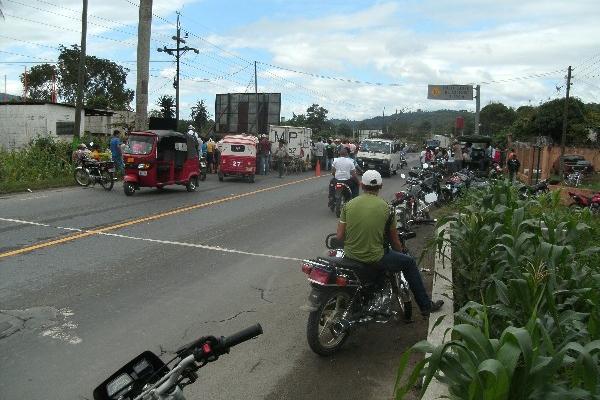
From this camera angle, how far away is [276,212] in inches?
578

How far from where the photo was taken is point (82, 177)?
18.5 m

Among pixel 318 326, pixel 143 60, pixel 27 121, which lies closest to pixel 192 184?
pixel 143 60

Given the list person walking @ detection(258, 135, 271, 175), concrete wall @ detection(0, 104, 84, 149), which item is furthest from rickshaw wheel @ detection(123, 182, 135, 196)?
concrete wall @ detection(0, 104, 84, 149)

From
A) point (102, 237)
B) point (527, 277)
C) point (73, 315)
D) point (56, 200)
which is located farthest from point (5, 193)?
point (527, 277)

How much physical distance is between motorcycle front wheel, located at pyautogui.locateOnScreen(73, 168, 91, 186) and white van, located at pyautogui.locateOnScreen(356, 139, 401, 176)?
568 inches

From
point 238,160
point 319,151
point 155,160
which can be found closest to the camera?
point 155,160

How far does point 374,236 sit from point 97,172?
47.1 feet

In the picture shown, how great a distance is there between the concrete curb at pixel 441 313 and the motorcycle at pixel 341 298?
0.53 metres

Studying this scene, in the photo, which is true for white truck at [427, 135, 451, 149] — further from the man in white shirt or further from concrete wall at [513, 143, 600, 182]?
the man in white shirt

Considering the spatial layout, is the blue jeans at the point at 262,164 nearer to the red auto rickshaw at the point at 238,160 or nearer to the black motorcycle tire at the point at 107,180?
the red auto rickshaw at the point at 238,160

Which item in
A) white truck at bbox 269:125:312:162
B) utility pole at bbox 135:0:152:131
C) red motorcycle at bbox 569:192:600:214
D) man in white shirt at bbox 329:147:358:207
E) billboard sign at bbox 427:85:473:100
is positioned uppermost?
billboard sign at bbox 427:85:473:100

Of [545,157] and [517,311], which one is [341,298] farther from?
[545,157]

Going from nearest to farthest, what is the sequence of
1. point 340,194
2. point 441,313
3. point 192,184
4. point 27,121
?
point 441,313 → point 340,194 → point 192,184 → point 27,121

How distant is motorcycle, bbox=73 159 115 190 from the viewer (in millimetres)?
17953
